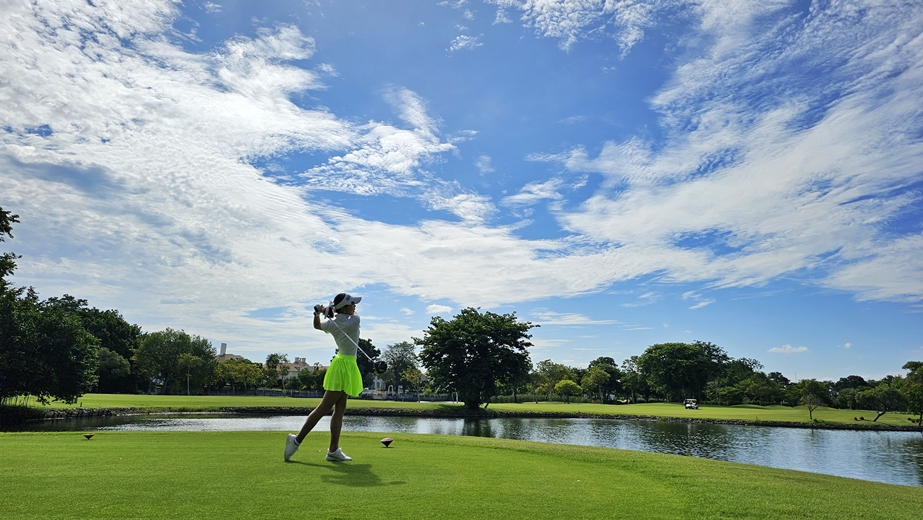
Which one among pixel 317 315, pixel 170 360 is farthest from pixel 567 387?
pixel 317 315

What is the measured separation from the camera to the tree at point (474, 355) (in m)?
58.1

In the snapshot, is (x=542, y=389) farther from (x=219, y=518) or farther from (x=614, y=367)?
(x=219, y=518)

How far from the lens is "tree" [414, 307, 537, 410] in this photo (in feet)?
191

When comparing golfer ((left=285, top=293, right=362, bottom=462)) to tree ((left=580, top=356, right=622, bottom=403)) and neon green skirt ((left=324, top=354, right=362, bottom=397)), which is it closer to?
neon green skirt ((left=324, top=354, right=362, bottom=397))

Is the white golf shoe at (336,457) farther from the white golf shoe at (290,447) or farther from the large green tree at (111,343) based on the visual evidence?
the large green tree at (111,343)

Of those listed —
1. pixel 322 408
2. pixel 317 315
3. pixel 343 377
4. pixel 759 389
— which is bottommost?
pixel 759 389

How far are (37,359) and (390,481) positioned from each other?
133ft

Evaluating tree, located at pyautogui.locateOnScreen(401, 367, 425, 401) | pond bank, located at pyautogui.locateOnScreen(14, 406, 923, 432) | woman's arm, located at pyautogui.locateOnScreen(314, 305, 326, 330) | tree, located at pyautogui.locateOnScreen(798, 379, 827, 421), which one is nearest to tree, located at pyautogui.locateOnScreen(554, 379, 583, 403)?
tree, located at pyautogui.locateOnScreen(401, 367, 425, 401)

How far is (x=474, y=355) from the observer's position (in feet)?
194

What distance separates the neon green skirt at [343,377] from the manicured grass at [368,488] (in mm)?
1155

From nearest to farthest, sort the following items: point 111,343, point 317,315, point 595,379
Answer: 1. point 317,315
2. point 111,343
3. point 595,379

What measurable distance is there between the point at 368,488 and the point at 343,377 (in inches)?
96.5

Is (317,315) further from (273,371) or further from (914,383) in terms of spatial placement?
(273,371)

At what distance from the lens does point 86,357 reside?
39688 mm
